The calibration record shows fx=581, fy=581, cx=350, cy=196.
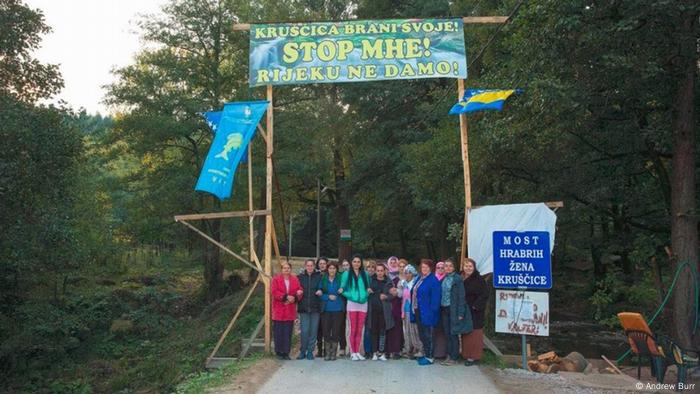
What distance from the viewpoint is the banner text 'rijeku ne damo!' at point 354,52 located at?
10.5 meters

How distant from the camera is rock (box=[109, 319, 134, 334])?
76.1 feet

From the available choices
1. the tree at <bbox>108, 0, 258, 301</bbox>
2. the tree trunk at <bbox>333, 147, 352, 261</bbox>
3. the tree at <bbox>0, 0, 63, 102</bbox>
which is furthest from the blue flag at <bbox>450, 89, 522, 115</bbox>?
the tree trunk at <bbox>333, 147, 352, 261</bbox>

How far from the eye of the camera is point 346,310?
958cm

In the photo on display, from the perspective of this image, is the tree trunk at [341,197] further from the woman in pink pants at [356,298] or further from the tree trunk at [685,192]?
the tree trunk at [685,192]

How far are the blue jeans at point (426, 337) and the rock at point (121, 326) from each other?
1743 cm

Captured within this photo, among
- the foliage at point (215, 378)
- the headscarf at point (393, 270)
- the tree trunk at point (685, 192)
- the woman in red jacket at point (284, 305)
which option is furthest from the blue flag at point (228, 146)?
the tree trunk at point (685, 192)

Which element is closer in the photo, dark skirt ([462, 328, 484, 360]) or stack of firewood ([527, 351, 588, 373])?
dark skirt ([462, 328, 484, 360])

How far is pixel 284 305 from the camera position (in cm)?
962

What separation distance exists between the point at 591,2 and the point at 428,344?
246 inches

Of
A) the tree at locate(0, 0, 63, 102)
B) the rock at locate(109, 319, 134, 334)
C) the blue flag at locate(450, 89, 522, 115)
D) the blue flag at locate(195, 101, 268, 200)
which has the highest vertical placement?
the tree at locate(0, 0, 63, 102)

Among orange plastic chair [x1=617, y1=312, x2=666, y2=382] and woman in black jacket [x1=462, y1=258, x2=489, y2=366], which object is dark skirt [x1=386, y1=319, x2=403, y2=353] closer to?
woman in black jacket [x1=462, y1=258, x2=489, y2=366]

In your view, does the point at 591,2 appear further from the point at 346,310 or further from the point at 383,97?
the point at 383,97

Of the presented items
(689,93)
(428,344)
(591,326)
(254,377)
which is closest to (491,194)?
(591,326)

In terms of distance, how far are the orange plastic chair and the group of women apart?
6.98 ft
